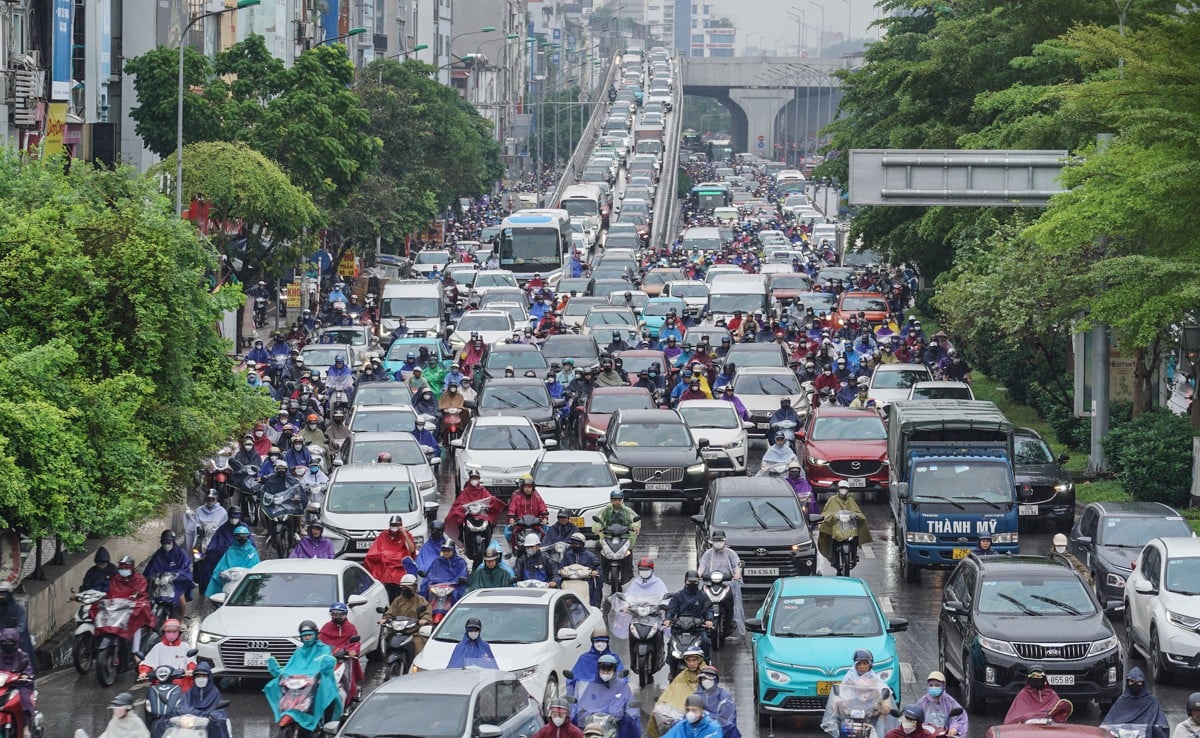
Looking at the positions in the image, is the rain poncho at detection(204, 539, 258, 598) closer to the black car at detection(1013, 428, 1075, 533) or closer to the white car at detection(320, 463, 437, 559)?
the white car at detection(320, 463, 437, 559)

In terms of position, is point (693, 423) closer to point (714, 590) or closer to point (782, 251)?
point (714, 590)

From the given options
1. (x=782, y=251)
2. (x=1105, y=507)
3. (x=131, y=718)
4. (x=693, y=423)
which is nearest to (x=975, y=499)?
(x=1105, y=507)

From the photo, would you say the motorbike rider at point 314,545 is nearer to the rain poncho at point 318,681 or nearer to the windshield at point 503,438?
the rain poncho at point 318,681

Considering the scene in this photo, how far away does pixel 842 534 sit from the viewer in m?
27.1

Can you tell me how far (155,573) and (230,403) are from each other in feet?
19.7

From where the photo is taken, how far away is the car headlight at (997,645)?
20.2 metres

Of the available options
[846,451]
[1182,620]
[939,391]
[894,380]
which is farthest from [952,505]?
[894,380]

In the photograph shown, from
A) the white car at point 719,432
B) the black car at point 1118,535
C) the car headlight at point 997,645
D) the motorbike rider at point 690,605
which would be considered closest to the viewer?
the car headlight at point 997,645

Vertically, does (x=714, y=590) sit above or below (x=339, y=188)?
below

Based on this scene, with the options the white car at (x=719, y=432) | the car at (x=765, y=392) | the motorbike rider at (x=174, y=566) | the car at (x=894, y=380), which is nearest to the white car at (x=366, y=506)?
the motorbike rider at (x=174, y=566)

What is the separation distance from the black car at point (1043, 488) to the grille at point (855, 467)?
2305 millimetres

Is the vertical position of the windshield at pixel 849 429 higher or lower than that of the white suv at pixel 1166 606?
higher

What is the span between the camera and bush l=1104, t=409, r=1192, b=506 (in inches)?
1287

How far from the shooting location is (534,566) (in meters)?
23.9
